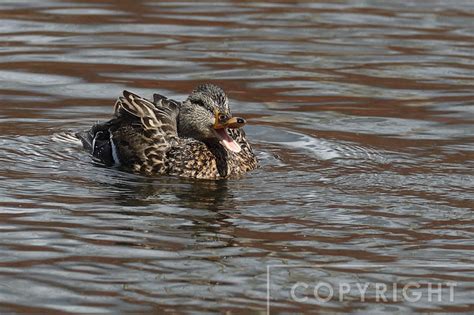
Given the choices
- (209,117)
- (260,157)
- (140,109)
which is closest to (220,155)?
(209,117)

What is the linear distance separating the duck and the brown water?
0.26 m

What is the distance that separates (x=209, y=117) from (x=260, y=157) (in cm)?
86

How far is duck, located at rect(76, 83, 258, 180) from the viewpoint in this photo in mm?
12594

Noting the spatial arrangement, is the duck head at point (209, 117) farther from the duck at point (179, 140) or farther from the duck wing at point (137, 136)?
the duck wing at point (137, 136)

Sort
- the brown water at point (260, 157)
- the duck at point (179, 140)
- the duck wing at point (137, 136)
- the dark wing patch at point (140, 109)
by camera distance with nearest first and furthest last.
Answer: the brown water at point (260, 157), the duck at point (179, 140), the duck wing at point (137, 136), the dark wing patch at point (140, 109)

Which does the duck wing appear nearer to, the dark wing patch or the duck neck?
the dark wing patch

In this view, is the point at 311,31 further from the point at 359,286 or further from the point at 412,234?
the point at 359,286

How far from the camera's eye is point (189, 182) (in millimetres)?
12398

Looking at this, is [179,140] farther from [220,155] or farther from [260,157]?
[260,157]

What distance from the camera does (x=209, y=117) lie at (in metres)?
12.8

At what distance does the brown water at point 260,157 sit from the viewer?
29.5ft

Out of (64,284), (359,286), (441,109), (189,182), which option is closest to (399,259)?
(359,286)

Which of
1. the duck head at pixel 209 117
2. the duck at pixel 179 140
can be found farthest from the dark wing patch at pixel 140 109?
the duck head at pixel 209 117

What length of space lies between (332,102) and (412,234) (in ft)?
18.5
